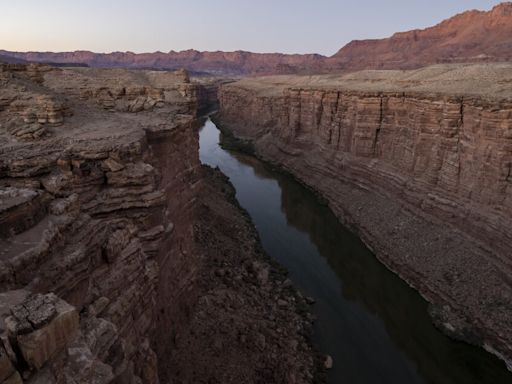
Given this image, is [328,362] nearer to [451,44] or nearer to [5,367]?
[5,367]

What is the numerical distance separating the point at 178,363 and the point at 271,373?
132 inches

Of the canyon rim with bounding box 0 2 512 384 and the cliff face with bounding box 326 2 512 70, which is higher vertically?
the cliff face with bounding box 326 2 512 70

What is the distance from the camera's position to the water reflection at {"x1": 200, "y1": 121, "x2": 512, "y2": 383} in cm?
1689

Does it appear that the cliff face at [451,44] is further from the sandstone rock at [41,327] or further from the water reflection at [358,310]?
the sandstone rock at [41,327]

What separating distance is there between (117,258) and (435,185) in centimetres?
2143

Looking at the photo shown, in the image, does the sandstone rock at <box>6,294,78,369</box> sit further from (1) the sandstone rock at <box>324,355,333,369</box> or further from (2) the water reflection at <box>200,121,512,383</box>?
(2) the water reflection at <box>200,121,512,383</box>

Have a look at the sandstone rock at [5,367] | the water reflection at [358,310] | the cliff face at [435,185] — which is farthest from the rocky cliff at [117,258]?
the cliff face at [435,185]

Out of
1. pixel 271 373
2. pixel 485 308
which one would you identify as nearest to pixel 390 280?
pixel 485 308

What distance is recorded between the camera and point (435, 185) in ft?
83.3

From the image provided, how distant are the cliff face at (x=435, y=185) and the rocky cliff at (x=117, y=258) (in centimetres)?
765

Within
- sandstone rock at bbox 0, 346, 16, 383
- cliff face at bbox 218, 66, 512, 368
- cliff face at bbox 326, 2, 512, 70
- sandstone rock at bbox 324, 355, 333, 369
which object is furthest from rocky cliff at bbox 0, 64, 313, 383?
cliff face at bbox 326, 2, 512, 70

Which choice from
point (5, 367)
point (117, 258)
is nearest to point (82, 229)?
point (117, 258)

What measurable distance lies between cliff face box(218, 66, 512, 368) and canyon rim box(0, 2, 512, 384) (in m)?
0.10

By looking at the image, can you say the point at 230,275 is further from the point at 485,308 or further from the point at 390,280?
the point at 485,308
